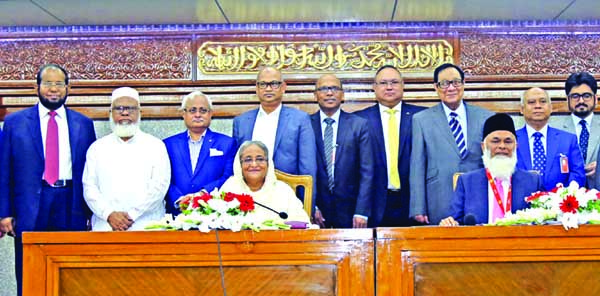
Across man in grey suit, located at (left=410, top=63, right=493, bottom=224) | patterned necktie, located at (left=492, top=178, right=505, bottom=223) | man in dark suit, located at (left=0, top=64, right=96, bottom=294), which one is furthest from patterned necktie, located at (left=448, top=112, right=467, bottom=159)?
man in dark suit, located at (left=0, top=64, right=96, bottom=294)

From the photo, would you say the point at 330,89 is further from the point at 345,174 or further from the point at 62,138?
the point at 62,138

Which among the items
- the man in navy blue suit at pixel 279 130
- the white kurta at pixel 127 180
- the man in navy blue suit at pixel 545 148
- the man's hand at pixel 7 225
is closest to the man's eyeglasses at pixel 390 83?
the man in navy blue suit at pixel 279 130

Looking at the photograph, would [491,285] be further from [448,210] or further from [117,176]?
[117,176]

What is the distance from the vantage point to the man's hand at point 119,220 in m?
4.92

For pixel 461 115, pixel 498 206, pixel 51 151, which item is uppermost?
pixel 461 115

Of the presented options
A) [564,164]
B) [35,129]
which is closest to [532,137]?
[564,164]

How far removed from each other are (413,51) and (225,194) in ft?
11.9

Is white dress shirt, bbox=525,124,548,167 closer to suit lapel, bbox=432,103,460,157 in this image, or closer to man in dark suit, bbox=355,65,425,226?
suit lapel, bbox=432,103,460,157

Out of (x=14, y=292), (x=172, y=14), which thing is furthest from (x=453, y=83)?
(x=14, y=292)

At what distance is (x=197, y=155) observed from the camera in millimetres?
5273

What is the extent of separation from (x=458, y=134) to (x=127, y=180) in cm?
206

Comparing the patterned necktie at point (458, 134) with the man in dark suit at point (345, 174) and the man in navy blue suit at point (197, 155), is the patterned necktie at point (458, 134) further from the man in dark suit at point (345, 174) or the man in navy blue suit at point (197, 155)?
the man in navy blue suit at point (197, 155)

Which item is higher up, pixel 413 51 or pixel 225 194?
pixel 413 51

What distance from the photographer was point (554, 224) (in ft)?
11.5
